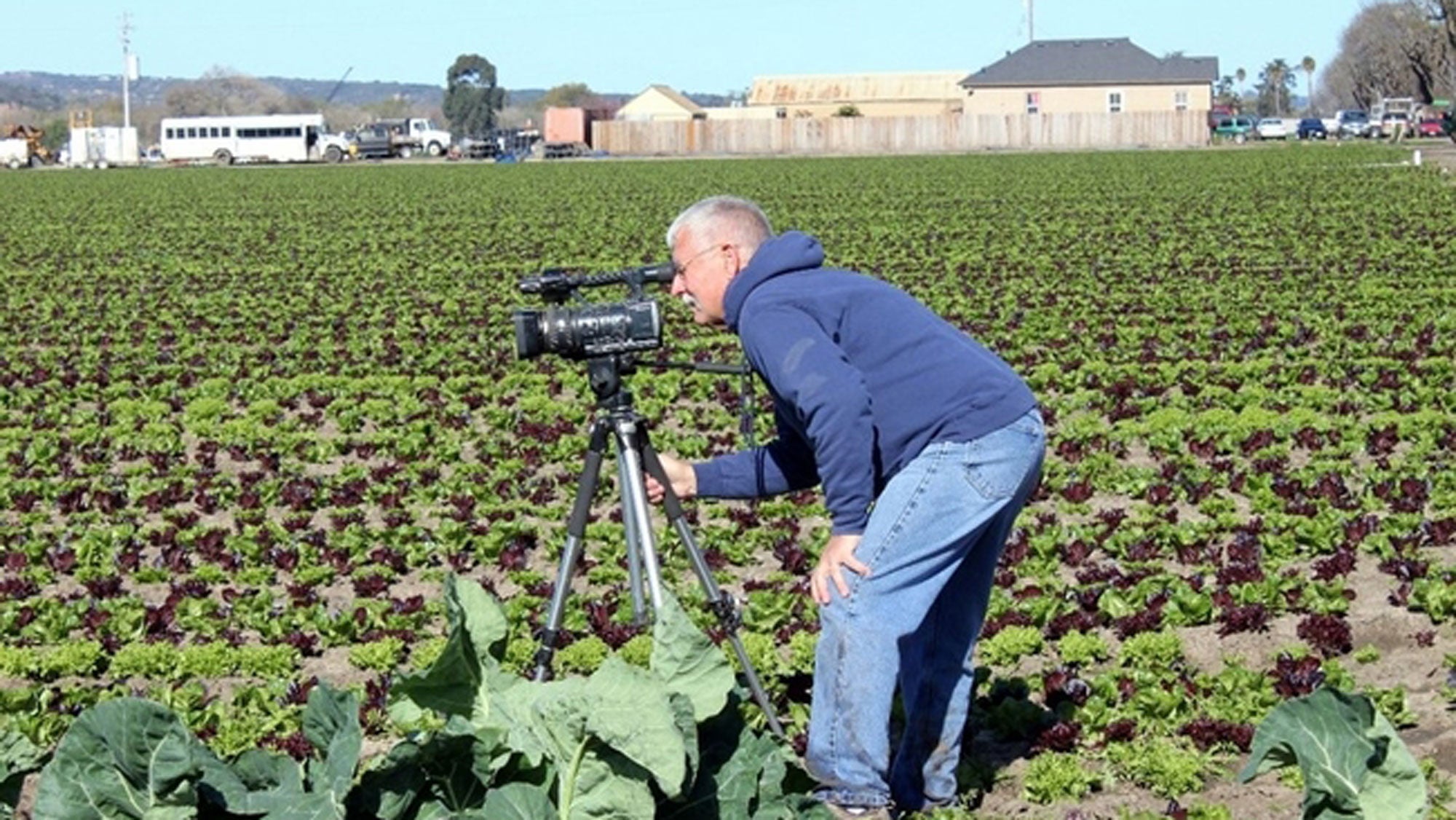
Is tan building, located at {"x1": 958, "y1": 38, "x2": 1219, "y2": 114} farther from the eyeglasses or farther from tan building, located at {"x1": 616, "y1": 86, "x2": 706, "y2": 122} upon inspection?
the eyeglasses

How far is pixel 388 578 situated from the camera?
1002 cm

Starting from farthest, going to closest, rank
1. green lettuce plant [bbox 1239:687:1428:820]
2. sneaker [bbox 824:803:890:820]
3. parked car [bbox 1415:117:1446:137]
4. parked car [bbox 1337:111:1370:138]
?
parked car [bbox 1337:111:1370:138] < parked car [bbox 1415:117:1446:137] < sneaker [bbox 824:803:890:820] < green lettuce plant [bbox 1239:687:1428:820]

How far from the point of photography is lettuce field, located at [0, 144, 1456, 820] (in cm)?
451

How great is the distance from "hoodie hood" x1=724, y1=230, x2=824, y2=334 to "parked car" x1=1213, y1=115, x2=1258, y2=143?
100 metres

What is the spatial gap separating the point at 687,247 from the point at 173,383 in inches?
467

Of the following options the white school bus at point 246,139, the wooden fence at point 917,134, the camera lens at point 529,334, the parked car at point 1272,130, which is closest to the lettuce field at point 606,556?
the camera lens at point 529,334

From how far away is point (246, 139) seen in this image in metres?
97.8

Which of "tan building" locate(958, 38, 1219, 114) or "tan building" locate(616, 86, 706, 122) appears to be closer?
"tan building" locate(958, 38, 1219, 114)

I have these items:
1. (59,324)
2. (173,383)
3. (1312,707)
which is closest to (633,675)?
(1312,707)

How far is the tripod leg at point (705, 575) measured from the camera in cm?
650

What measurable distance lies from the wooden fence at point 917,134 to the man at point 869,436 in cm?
Answer: 8247

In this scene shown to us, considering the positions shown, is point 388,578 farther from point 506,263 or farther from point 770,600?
point 506,263

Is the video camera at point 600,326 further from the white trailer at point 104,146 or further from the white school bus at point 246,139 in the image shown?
the white trailer at point 104,146

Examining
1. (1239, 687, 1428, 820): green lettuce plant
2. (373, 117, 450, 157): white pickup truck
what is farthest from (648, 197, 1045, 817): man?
(373, 117, 450, 157): white pickup truck
